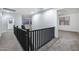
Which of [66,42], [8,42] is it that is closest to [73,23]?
[66,42]

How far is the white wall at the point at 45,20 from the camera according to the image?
1.94m

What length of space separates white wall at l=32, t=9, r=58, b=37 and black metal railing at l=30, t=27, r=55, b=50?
0.09 metres

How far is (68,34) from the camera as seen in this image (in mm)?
1883

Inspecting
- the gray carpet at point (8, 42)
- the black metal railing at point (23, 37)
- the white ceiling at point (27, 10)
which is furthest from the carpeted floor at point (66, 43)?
the white ceiling at point (27, 10)

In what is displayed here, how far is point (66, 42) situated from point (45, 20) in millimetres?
662

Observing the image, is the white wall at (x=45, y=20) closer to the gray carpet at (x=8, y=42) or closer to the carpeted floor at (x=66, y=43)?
the carpeted floor at (x=66, y=43)

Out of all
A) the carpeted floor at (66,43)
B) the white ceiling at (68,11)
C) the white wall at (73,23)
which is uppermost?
the white ceiling at (68,11)

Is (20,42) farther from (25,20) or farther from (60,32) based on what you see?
(60,32)

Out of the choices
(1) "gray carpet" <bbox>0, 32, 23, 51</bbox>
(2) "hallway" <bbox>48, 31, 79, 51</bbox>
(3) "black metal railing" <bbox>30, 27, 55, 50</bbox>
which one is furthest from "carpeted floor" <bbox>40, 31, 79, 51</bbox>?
(1) "gray carpet" <bbox>0, 32, 23, 51</bbox>

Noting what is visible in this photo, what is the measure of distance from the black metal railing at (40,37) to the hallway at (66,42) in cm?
20

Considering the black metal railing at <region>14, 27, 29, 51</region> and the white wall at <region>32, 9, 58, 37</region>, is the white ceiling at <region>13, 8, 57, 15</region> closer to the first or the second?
the white wall at <region>32, 9, 58, 37</region>
